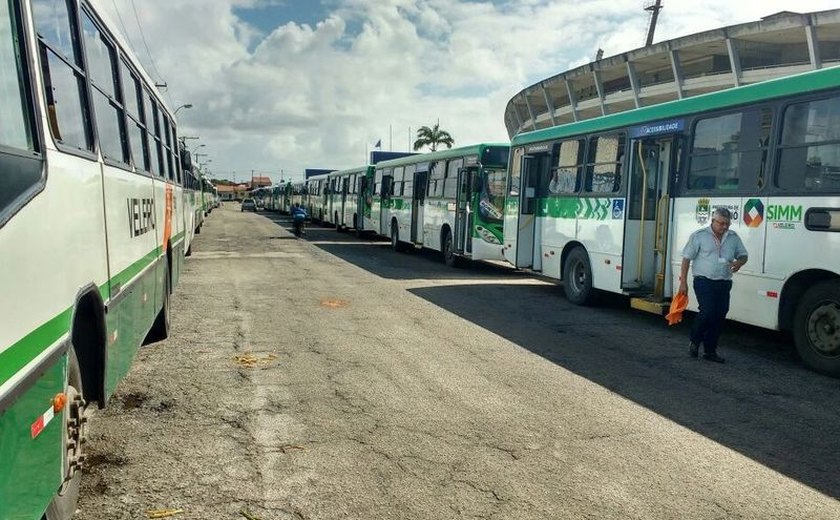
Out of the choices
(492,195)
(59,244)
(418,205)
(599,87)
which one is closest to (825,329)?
(59,244)

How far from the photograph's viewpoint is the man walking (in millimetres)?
7617

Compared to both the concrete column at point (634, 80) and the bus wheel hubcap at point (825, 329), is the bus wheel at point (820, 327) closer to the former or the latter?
the bus wheel hubcap at point (825, 329)

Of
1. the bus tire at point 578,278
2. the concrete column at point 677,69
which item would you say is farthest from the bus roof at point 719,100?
the concrete column at point 677,69

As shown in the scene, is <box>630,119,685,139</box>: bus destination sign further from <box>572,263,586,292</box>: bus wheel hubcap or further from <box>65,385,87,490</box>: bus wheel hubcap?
<box>65,385,87,490</box>: bus wheel hubcap

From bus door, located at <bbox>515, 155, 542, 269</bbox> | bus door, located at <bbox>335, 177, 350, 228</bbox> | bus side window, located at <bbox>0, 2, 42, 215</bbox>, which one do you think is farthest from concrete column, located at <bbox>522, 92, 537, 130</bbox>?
bus side window, located at <bbox>0, 2, 42, 215</bbox>

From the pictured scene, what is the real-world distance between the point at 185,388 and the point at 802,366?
256 inches

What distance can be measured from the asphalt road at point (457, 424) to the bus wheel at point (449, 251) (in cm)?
805

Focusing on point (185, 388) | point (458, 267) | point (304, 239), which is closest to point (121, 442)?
point (185, 388)

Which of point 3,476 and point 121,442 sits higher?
point 3,476

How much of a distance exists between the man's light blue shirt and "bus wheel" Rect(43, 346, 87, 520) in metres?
6.43

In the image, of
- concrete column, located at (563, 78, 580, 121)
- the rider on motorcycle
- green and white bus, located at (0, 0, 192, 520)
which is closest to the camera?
green and white bus, located at (0, 0, 192, 520)

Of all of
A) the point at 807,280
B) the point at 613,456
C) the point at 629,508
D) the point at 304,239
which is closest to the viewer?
the point at 629,508

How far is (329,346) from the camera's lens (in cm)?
814

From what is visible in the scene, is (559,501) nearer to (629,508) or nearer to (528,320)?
(629,508)
